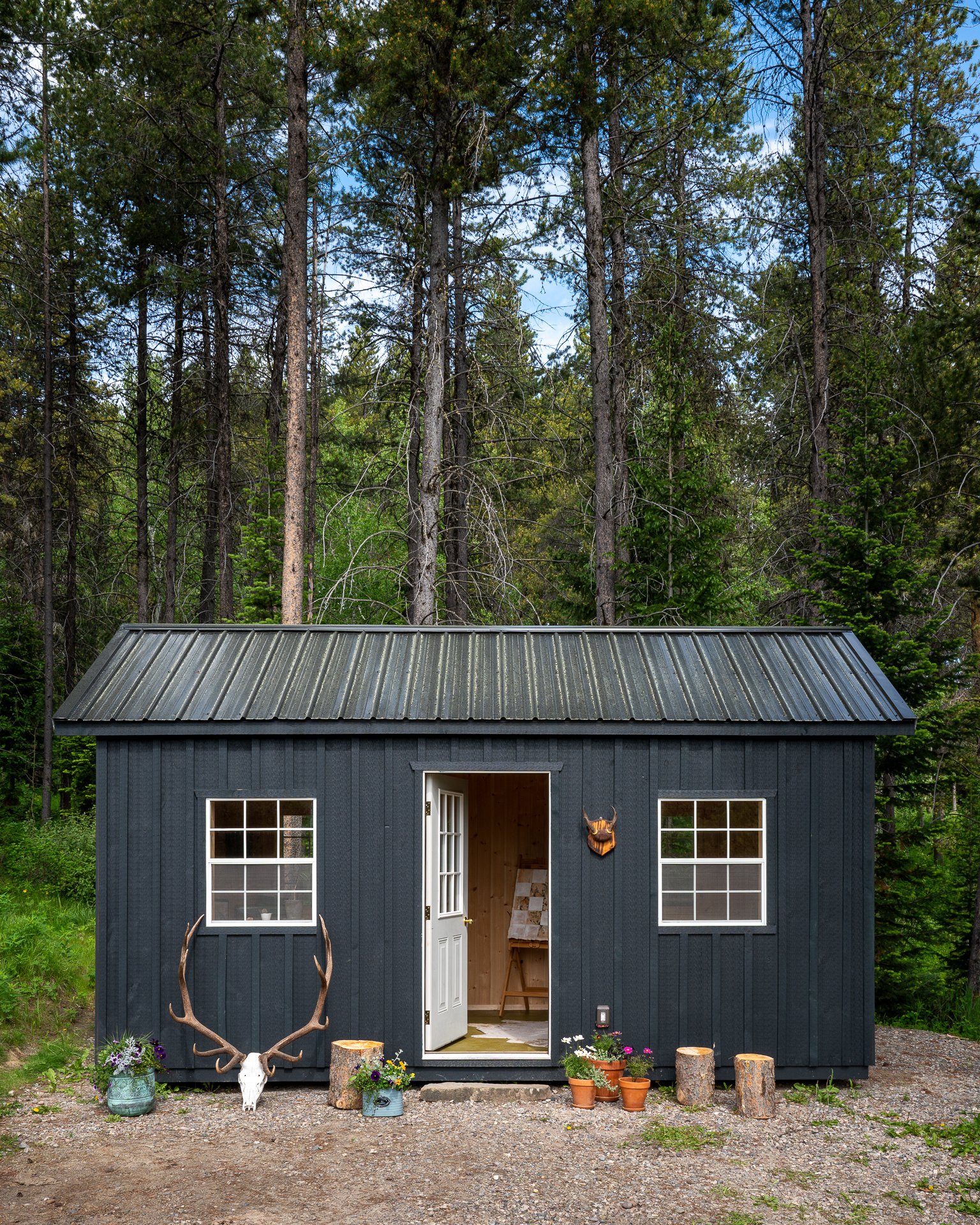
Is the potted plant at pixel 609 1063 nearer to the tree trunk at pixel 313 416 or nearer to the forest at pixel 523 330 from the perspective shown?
the forest at pixel 523 330

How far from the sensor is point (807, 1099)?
667cm

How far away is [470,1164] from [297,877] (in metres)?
2.22

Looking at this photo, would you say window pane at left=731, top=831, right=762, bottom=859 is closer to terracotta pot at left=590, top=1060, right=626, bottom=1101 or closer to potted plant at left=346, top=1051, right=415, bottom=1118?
terracotta pot at left=590, top=1060, right=626, bottom=1101

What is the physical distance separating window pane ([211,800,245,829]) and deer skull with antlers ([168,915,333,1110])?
2.03 feet

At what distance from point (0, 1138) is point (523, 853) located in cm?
479

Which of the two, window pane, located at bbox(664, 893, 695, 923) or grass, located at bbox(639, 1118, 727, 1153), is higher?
window pane, located at bbox(664, 893, 695, 923)

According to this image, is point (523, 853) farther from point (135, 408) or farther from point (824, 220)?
point (135, 408)

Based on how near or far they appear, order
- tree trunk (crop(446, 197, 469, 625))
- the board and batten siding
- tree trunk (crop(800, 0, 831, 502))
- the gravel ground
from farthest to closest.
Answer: tree trunk (crop(446, 197, 469, 625)) < tree trunk (crop(800, 0, 831, 502)) < the board and batten siding < the gravel ground

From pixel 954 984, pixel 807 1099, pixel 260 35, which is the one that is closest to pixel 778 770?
pixel 807 1099

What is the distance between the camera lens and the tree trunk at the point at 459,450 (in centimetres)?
1321

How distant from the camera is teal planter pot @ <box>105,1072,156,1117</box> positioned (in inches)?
248

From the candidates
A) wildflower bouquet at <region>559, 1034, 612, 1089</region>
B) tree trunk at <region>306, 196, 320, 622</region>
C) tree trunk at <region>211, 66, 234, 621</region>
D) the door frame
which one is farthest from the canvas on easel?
tree trunk at <region>306, 196, 320, 622</region>

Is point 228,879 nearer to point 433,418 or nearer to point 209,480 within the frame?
point 433,418

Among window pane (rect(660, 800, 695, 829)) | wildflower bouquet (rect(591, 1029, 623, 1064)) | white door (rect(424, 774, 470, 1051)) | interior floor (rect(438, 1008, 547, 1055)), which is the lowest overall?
interior floor (rect(438, 1008, 547, 1055))
